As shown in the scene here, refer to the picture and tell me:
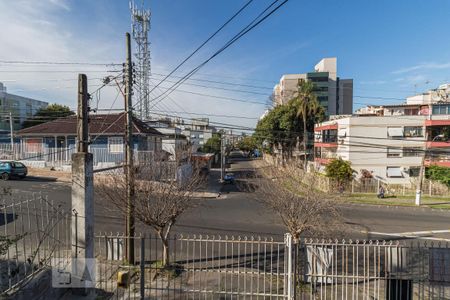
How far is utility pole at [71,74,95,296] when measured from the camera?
682 cm

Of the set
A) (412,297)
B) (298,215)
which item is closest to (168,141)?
(298,215)

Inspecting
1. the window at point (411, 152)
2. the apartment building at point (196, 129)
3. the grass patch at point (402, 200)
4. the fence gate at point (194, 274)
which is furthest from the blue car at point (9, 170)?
the window at point (411, 152)

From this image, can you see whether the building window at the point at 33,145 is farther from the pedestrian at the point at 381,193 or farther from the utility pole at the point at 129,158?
the pedestrian at the point at 381,193

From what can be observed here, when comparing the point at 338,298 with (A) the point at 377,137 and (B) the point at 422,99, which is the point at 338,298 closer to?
(A) the point at 377,137

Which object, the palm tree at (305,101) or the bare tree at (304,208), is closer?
the bare tree at (304,208)

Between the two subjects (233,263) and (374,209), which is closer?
(233,263)

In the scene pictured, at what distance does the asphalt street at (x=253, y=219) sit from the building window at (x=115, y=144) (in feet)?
17.5

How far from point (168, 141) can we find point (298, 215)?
32.0 meters

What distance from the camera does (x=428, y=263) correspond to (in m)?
6.56

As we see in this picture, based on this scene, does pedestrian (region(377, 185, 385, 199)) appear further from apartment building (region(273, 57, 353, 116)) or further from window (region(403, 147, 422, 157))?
apartment building (region(273, 57, 353, 116))

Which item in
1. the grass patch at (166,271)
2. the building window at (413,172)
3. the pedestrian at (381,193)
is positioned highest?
the building window at (413,172)

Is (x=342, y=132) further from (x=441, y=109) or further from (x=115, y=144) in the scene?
(x=115, y=144)

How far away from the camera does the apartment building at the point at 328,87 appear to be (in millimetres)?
74938

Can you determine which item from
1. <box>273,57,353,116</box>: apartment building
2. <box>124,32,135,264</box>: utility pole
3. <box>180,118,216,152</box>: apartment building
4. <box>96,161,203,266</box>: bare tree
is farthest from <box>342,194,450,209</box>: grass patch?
<box>273,57,353,116</box>: apartment building
